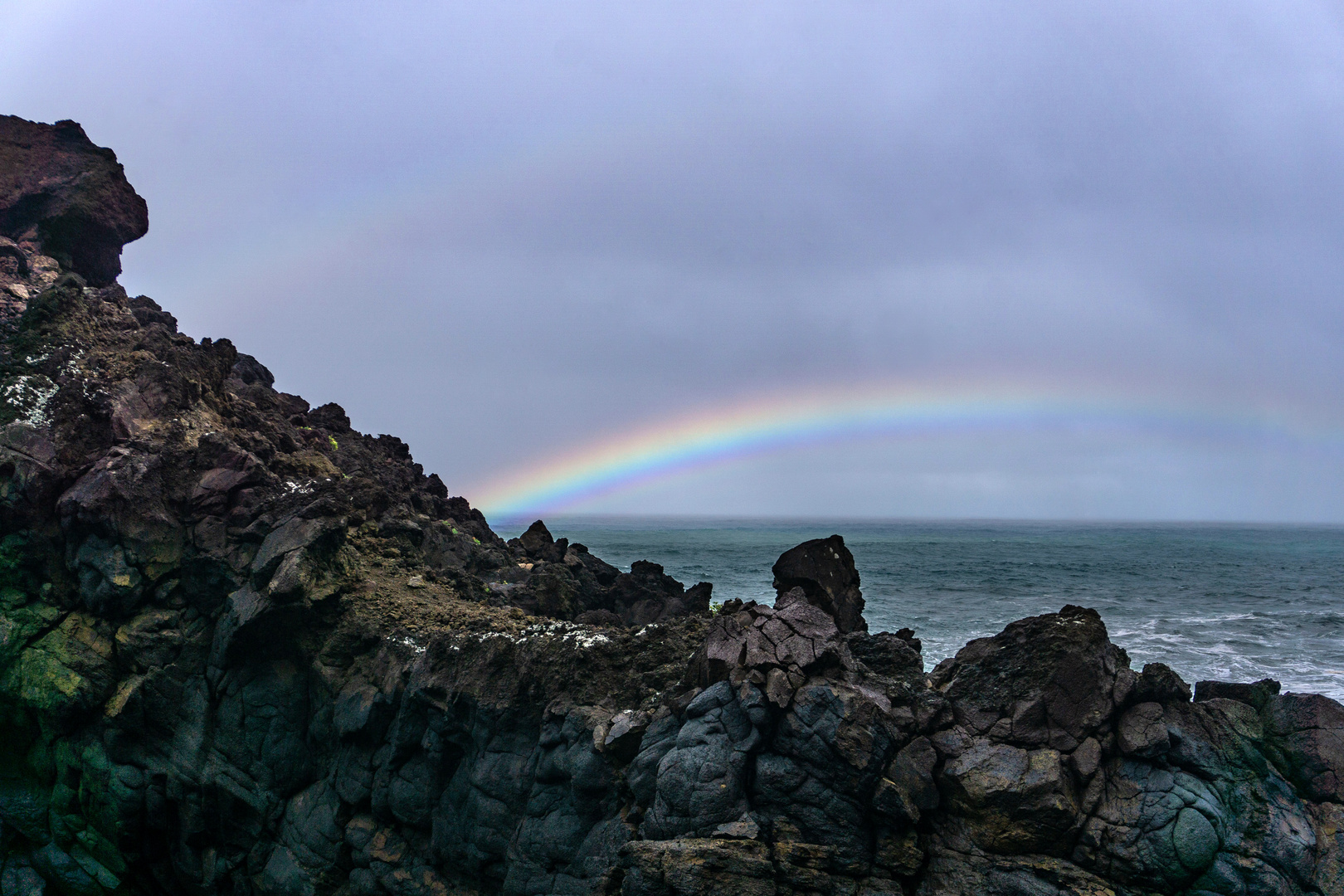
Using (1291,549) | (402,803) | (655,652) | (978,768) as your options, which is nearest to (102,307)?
(402,803)

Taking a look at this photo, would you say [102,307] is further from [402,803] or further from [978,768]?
[978,768]

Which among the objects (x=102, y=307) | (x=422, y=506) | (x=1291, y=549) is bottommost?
(x=1291, y=549)

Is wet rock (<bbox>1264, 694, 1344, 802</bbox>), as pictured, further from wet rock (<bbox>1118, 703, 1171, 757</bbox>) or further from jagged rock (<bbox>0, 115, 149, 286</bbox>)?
jagged rock (<bbox>0, 115, 149, 286</bbox>)

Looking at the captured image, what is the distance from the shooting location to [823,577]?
16.3m

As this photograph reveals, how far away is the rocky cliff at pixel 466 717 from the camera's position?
948 centimetres

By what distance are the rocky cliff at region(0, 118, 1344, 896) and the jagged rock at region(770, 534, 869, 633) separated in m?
0.09

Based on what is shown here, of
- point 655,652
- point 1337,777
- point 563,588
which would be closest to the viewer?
point 1337,777

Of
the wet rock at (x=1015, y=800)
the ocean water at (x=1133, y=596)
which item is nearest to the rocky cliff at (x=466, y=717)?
the wet rock at (x=1015, y=800)

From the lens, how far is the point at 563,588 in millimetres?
20031

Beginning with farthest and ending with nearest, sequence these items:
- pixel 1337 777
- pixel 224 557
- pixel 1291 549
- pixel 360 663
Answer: pixel 1291 549, pixel 224 557, pixel 360 663, pixel 1337 777

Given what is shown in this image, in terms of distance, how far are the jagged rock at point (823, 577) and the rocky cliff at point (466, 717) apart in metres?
0.09

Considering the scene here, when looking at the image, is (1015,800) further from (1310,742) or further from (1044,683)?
(1310,742)

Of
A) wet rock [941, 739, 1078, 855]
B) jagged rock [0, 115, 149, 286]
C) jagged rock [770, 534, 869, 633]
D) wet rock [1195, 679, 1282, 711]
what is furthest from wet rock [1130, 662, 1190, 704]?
jagged rock [0, 115, 149, 286]

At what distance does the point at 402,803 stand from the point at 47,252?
929 inches
